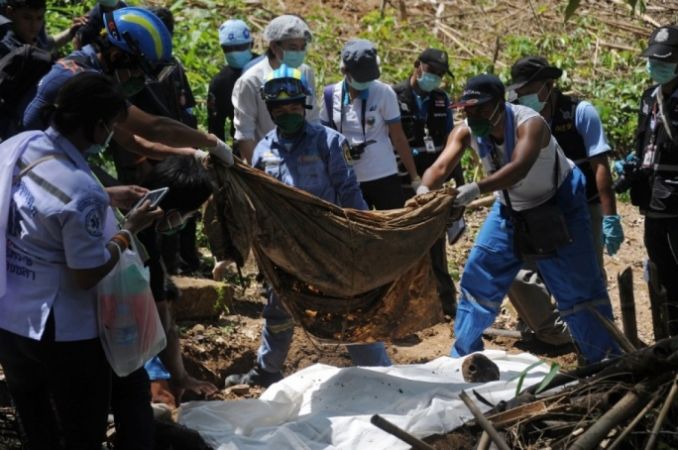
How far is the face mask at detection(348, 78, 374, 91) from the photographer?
26.1 feet

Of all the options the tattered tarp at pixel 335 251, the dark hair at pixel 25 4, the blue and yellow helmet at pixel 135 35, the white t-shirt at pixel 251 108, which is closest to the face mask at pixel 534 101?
the white t-shirt at pixel 251 108

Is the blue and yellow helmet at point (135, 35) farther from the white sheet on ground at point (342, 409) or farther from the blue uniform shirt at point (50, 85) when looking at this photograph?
the white sheet on ground at point (342, 409)

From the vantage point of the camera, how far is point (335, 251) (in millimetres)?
5832

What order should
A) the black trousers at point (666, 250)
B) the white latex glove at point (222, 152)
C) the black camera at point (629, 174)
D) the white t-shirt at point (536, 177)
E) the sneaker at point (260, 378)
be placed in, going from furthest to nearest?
the black camera at point (629, 174) → the black trousers at point (666, 250) → the sneaker at point (260, 378) → the white t-shirt at point (536, 177) → the white latex glove at point (222, 152)

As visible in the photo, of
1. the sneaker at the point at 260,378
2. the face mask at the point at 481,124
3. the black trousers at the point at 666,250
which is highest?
the face mask at the point at 481,124

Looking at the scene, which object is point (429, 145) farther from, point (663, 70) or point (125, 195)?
point (125, 195)

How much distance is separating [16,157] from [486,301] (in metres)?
3.23

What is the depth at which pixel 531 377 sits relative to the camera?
6031 millimetres

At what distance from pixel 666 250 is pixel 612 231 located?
1.24 ft

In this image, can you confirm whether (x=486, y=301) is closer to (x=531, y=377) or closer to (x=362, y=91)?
(x=531, y=377)

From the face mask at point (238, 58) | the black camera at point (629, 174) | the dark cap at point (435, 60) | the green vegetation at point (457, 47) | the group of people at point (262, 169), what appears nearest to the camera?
the group of people at point (262, 169)

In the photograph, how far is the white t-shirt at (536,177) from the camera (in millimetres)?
6609

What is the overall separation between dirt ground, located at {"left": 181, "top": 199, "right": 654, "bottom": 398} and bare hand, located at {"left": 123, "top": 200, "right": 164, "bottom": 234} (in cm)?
182

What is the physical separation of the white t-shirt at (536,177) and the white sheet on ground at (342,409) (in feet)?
3.37
